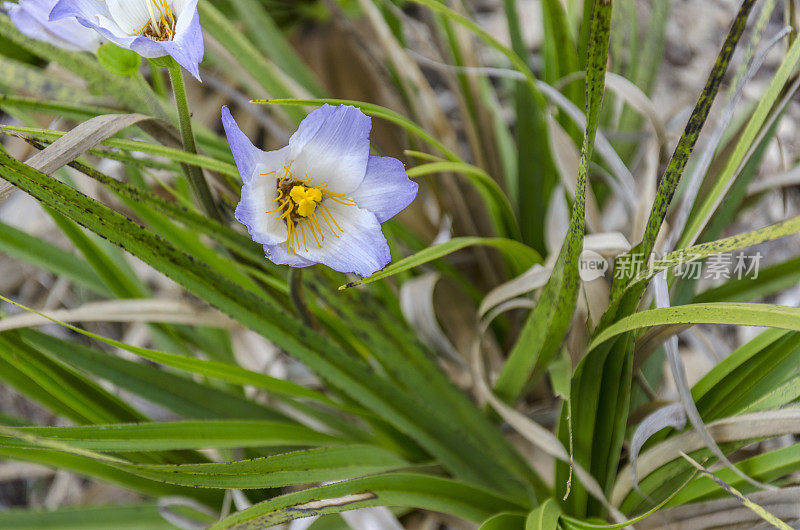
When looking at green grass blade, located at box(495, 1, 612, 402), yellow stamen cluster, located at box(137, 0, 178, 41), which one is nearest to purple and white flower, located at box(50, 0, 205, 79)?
yellow stamen cluster, located at box(137, 0, 178, 41)

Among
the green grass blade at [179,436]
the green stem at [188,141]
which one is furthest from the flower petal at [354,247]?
the green grass blade at [179,436]

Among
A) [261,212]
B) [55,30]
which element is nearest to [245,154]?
[261,212]

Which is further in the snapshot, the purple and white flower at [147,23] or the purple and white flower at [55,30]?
the purple and white flower at [55,30]

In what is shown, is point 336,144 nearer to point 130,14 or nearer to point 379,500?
point 130,14

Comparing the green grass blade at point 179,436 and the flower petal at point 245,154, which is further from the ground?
the flower petal at point 245,154

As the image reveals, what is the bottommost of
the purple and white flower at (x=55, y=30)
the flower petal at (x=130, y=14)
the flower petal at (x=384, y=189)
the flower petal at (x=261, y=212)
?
the flower petal at (x=261, y=212)

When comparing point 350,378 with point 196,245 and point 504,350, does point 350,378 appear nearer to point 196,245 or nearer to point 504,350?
point 196,245
